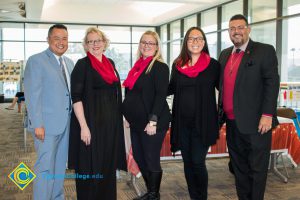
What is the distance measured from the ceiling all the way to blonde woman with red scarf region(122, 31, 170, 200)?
9478 millimetres

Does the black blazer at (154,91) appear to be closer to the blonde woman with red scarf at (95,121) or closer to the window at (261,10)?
the blonde woman with red scarf at (95,121)

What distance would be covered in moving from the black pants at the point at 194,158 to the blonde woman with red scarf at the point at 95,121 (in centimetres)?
54

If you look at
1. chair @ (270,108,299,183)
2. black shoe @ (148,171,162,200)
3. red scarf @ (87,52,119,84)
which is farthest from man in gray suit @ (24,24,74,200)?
chair @ (270,108,299,183)

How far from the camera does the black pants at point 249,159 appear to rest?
268 cm

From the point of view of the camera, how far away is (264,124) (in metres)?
2.56

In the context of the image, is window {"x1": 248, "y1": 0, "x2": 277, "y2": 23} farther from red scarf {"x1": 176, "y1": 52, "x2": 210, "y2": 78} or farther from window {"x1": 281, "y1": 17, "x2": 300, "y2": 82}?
red scarf {"x1": 176, "y1": 52, "x2": 210, "y2": 78}

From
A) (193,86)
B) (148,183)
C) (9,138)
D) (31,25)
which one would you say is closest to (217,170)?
(148,183)

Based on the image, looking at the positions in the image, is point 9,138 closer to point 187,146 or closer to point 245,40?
point 187,146

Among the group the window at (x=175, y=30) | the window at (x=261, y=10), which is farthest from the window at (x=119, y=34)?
the window at (x=261, y=10)

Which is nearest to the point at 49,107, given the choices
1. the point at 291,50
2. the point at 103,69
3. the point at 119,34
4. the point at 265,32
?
the point at 103,69

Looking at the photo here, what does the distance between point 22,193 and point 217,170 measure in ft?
7.92

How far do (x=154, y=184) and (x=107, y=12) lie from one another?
12622 millimetres

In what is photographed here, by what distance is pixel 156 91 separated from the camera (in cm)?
269

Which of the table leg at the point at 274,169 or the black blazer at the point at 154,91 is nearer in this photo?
the black blazer at the point at 154,91
